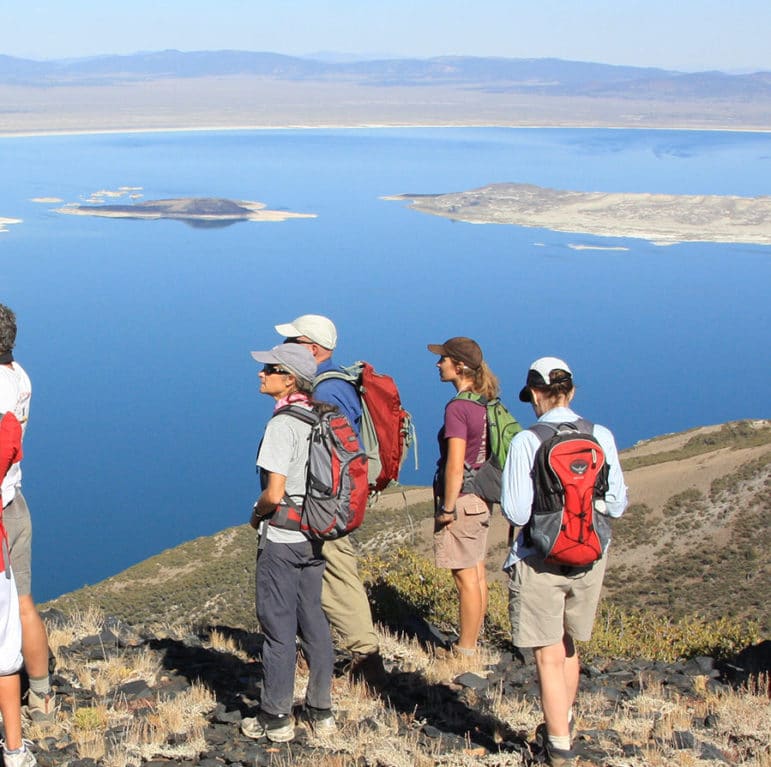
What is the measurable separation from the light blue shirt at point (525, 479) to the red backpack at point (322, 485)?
1.70ft

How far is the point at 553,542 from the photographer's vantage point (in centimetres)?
303

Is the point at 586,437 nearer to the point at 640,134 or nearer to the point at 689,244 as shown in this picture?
the point at 689,244

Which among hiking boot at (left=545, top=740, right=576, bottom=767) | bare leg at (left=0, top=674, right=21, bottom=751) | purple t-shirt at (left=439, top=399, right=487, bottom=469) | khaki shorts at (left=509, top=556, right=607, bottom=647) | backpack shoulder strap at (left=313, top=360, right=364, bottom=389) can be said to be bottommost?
hiking boot at (left=545, top=740, right=576, bottom=767)

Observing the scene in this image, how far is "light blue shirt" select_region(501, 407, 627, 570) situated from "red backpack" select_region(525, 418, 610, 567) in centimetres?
2

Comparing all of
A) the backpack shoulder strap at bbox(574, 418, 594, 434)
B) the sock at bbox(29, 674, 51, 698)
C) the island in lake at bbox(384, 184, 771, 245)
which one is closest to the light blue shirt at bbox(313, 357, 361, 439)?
the backpack shoulder strap at bbox(574, 418, 594, 434)

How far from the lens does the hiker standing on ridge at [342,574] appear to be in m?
3.67

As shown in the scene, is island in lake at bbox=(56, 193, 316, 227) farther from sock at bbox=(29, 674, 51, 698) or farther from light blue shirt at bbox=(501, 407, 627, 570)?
light blue shirt at bbox=(501, 407, 627, 570)

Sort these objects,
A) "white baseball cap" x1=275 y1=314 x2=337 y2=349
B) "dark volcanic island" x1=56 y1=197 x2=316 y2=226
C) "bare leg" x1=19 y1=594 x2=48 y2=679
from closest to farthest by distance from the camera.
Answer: "bare leg" x1=19 y1=594 x2=48 y2=679, "white baseball cap" x1=275 y1=314 x2=337 y2=349, "dark volcanic island" x1=56 y1=197 x2=316 y2=226

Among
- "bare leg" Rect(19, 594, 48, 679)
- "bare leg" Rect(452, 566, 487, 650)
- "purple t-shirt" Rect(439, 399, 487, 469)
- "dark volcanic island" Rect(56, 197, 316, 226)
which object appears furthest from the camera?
"dark volcanic island" Rect(56, 197, 316, 226)

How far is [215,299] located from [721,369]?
123ft

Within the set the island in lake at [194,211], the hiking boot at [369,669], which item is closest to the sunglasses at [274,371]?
the hiking boot at [369,669]

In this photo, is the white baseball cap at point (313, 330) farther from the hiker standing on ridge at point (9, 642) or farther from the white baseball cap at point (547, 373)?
the hiker standing on ridge at point (9, 642)

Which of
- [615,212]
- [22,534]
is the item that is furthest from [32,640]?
[615,212]

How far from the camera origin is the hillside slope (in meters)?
16.7
